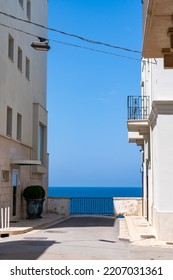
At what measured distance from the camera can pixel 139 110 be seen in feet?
72.7

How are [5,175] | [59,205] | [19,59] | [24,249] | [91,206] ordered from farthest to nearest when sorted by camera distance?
1. [91,206]
2. [59,205]
3. [19,59]
4. [5,175]
5. [24,249]

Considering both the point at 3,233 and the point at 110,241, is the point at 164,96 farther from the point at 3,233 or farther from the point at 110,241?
the point at 3,233

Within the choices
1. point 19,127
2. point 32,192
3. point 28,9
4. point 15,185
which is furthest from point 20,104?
point 28,9

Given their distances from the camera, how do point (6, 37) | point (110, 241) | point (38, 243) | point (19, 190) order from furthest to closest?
1. point (19, 190)
2. point (6, 37)
3. point (110, 241)
4. point (38, 243)

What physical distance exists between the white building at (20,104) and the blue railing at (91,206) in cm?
262

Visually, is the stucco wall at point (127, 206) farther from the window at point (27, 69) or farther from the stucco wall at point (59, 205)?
the window at point (27, 69)

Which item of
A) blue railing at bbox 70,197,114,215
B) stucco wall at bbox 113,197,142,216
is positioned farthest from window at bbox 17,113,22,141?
blue railing at bbox 70,197,114,215

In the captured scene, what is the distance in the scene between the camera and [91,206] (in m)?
32.5

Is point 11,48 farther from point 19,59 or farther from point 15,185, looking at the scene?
point 15,185

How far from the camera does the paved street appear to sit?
12070 mm

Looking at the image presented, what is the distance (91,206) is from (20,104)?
10.5 m

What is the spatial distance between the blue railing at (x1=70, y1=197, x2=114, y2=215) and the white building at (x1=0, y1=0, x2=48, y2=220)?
2618 millimetres

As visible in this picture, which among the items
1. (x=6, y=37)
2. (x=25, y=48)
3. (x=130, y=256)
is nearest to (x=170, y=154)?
(x=130, y=256)

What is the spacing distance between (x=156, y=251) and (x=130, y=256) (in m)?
1.44
